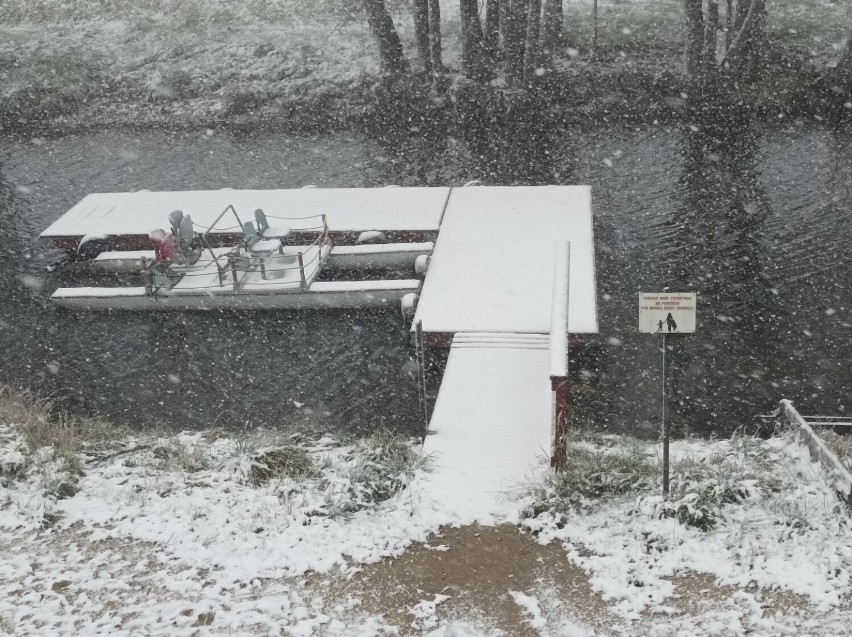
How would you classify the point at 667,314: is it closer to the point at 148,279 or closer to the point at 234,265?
the point at 234,265

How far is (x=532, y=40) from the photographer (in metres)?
26.2

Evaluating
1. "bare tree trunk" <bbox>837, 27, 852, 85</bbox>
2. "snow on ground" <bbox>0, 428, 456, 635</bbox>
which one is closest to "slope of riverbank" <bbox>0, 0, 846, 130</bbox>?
"bare tree trunk" <bbox>837, 27, 852, 85</bbox>

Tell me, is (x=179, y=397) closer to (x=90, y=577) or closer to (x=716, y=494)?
(x=90, y=577)

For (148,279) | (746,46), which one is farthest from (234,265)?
(746,46)

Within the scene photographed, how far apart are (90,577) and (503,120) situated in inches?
859

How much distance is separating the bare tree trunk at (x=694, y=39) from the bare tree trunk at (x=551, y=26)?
421 centimetres

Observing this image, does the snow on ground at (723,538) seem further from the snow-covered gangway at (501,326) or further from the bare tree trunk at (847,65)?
the bare tree trunk at (847,65)

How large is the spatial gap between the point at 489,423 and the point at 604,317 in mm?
4897

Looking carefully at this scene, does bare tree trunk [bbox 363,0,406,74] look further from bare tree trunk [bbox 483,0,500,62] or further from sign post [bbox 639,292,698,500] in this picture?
sign post [bbox 639,292,698,500]

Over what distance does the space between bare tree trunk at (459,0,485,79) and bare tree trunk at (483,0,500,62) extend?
73cm

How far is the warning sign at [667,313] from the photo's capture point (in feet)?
23.1

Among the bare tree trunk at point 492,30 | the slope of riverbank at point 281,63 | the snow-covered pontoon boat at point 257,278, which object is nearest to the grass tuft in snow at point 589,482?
the snow-covered pontoon boat at point 257,278

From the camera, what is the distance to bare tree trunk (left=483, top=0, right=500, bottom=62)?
2809cm

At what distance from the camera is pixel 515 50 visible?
26.9 m
